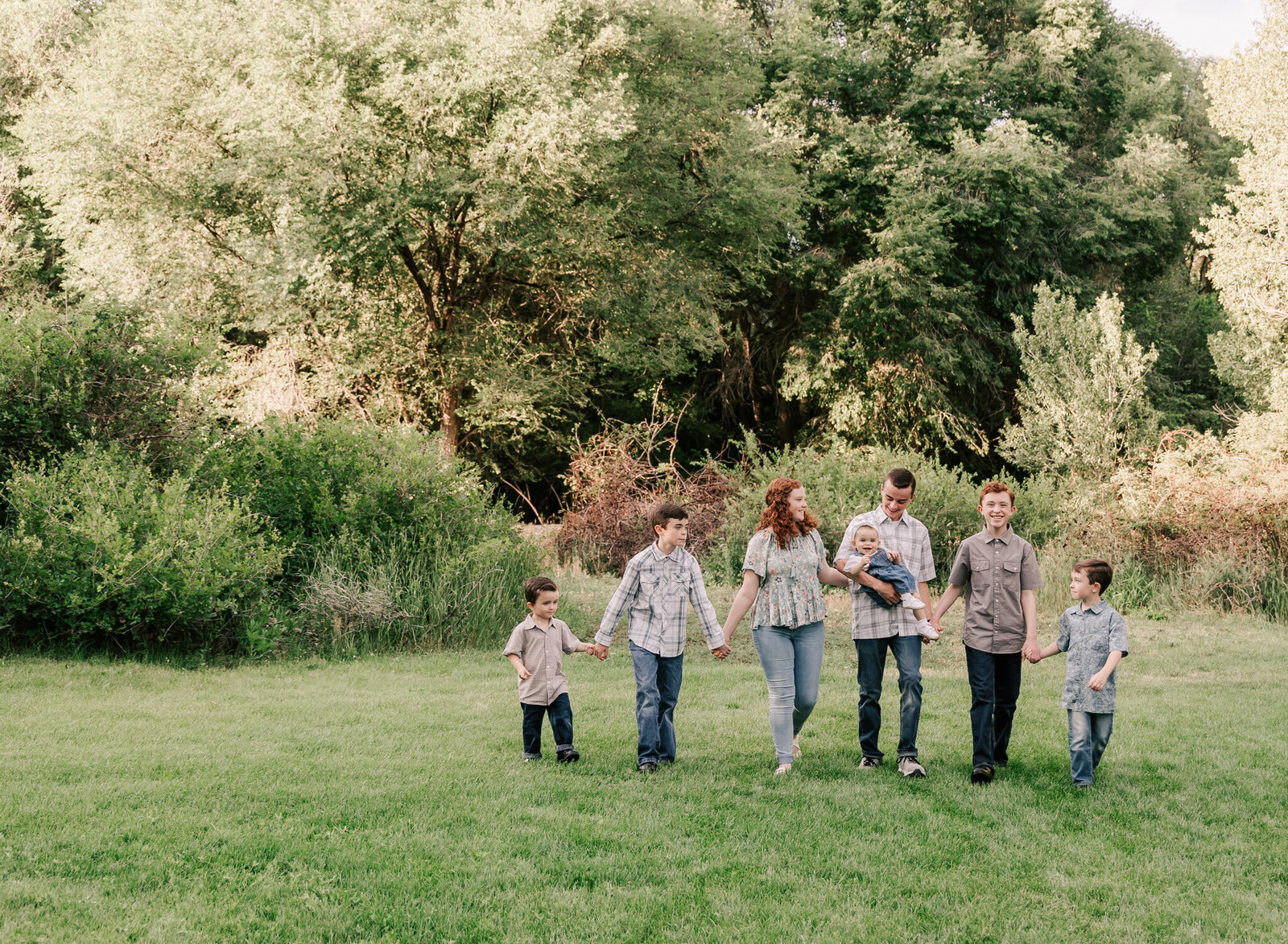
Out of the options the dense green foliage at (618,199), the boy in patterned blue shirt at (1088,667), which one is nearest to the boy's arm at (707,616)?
the boy in patterned blue shirt at (1088,667)

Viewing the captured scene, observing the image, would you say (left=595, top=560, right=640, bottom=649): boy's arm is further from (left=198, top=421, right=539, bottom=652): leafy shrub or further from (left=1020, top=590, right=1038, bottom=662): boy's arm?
(left=198, top=421, right=539, bottom=652): leafy shrub

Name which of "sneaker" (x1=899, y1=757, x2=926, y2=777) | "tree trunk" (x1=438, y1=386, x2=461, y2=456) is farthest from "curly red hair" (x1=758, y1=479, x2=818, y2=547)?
"tree trunk" (x1=438, y1=386, x2=461, y2=456)

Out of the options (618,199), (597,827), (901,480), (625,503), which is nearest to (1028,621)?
(901,480)

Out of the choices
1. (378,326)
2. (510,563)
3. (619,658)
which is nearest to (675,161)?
(378,326)

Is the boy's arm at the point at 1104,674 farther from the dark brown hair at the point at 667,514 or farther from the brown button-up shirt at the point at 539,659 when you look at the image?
the brown button-up shirt at the point at 539,659

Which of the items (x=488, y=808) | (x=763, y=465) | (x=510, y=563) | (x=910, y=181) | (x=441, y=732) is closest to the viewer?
(x=488, y=808)

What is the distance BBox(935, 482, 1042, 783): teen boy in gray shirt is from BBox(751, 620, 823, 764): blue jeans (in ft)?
2.58

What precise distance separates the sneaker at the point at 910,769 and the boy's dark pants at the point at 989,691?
1.03ft

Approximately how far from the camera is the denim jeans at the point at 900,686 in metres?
6.18

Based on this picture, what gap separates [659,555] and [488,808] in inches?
→ 73.0

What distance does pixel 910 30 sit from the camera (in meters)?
26.2

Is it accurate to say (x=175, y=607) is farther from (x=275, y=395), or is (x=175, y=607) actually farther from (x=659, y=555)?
(x=275, y=395)

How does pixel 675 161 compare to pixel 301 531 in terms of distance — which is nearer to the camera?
pixel 301 531

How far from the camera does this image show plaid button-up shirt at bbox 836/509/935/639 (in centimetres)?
618
